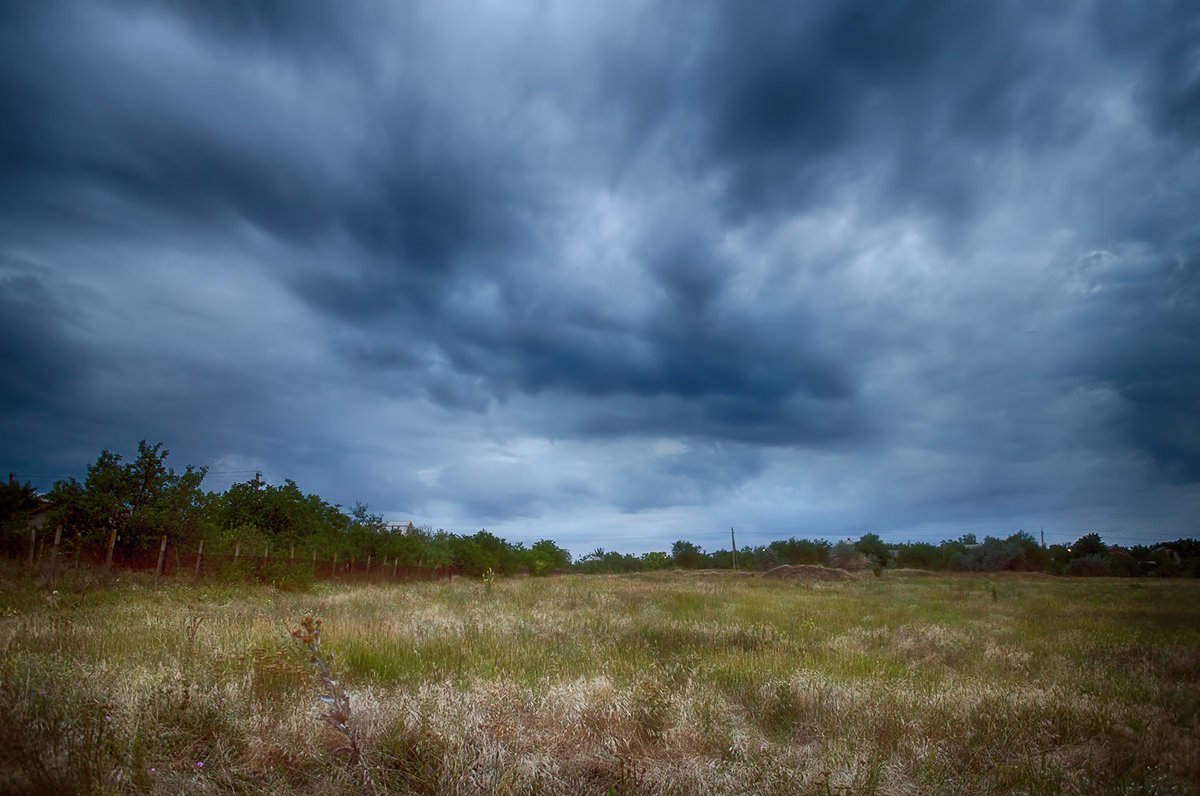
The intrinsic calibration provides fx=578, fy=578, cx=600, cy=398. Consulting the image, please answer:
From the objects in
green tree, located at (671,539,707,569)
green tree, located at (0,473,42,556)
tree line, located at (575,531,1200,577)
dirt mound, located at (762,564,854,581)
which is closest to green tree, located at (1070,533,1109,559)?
tree line, located at (575,531,1200,577)

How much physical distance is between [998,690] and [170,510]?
27.9m

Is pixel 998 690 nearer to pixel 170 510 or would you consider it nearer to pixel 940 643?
pixel 940 643

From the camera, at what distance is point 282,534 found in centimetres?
3281

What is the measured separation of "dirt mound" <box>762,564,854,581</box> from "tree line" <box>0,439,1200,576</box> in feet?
61.3

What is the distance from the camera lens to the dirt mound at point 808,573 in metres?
50.3

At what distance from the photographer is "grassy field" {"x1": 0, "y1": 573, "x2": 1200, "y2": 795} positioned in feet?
13.7

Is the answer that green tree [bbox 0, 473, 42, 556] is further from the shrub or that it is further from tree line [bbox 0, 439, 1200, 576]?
the shrub

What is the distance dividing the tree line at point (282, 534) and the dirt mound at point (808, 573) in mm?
18693

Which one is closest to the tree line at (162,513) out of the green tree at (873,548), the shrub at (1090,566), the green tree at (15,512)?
the green tree at (15,512)

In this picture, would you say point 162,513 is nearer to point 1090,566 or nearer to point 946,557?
point 1090,566

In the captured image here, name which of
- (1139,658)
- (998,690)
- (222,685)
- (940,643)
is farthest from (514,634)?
(1139,658)

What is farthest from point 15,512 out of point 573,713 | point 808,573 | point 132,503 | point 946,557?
point 946,557

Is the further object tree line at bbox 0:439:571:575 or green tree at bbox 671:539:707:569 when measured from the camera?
green tree at bbox 671:539:707:569

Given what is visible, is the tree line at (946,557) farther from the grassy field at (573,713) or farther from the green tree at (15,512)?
the green tree at (15,512)
